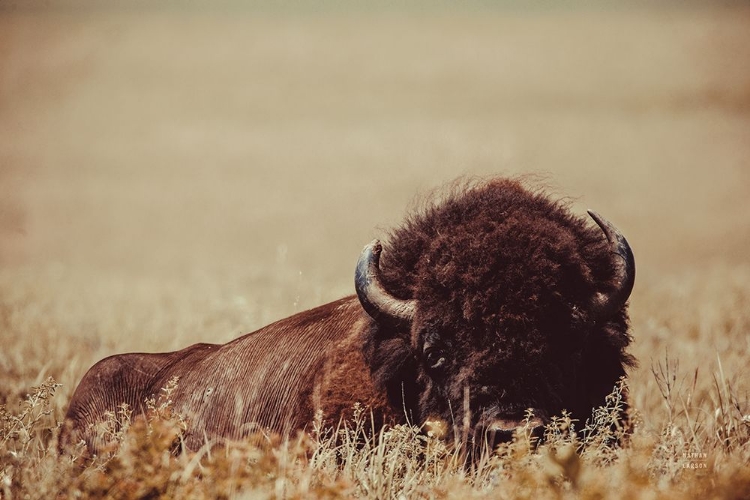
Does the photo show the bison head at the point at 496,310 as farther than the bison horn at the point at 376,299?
No

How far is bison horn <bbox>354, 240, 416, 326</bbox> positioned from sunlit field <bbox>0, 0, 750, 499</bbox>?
678mm

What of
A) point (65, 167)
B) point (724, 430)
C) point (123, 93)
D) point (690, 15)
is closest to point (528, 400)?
point (724, 430)

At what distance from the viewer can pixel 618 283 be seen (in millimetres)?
5691

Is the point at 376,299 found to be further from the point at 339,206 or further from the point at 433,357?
the point at 339,206

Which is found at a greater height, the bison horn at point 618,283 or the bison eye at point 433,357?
the bison horn at point 618,283

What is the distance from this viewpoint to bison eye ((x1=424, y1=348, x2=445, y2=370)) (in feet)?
17.9

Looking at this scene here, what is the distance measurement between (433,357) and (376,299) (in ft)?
1.71

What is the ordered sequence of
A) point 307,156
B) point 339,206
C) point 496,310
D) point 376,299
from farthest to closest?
1. point 307,156
2. point 339,206
3. point 376,299
4. point 496,310

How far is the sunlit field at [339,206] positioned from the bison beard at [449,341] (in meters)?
0.29

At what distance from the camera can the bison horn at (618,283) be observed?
18.5ft

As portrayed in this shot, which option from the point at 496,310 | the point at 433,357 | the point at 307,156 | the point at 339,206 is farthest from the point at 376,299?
the point at 307,156

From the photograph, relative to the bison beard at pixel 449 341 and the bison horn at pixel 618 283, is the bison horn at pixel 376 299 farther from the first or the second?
the bison horn at pixel 618 283

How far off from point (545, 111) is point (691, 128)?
15326 mm

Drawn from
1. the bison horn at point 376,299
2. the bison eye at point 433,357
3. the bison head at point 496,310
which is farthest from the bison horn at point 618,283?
the bison horn at point 376,299
